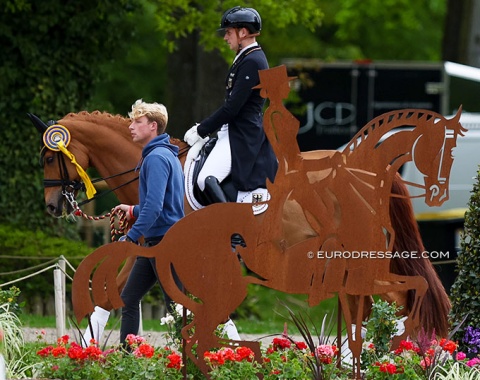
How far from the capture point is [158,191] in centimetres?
757

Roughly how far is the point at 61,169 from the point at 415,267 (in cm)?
310

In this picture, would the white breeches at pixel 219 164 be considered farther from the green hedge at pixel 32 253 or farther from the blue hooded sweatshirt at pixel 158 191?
the green hedge at pixel 32 253

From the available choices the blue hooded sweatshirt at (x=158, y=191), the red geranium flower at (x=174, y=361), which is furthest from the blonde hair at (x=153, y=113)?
the red geranium flower at (x=174, y=361)

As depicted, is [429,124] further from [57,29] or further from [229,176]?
[57,29]

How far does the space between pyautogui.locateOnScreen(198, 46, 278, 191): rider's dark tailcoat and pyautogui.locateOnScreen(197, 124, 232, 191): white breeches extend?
8cm

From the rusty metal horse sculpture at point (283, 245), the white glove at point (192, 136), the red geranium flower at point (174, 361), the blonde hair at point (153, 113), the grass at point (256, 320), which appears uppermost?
the blonde hair at point (153, 113)

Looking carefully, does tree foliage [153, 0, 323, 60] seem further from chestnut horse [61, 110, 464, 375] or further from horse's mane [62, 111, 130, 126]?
chestnut horse [61, 110, 464, 375]

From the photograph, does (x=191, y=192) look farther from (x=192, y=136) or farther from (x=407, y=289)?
(x=407, y=289)

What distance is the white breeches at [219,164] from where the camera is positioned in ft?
30.3

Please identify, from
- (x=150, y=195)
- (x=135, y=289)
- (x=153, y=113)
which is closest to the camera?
Result: (x=150, y=195)

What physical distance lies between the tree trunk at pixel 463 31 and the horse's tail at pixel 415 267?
1270cm

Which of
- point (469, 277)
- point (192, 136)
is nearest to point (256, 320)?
point (192, 136)

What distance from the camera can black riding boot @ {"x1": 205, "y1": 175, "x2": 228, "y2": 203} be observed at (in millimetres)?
9145

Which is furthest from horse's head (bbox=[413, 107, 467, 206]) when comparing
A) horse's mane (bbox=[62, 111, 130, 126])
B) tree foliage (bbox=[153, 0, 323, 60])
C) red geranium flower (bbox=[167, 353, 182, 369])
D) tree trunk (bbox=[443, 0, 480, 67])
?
tree trunk (bbox=[443, 0, 480, 67])
